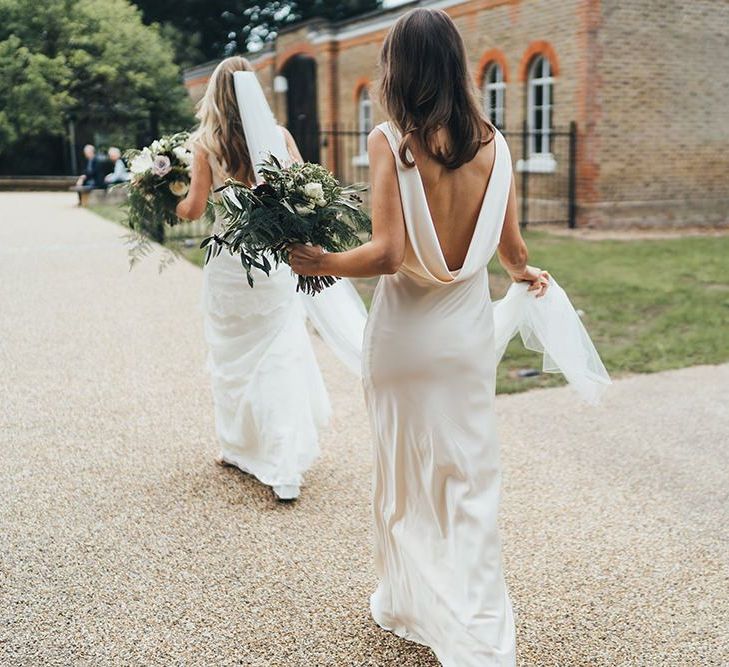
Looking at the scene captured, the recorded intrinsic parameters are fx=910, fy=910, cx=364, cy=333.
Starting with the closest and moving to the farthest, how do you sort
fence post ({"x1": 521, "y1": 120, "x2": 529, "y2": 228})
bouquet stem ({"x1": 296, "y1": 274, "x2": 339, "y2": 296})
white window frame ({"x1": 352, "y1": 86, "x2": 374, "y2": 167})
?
bouquet stem ({"x1": 296, "y1": 274, "x2": 339, "y2": 296}) → fence post ({"x1": 521, "y1": 120, "x2": 529, "y2": 228}) → white window frame ({"x1": 352, "y1": 86, "x2": 374, "y2": 167})

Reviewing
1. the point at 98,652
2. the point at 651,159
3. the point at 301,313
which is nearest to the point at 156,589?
the point at 98,652

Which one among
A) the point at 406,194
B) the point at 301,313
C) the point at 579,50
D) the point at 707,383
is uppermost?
the point at 579,50

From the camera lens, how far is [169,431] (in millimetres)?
5789

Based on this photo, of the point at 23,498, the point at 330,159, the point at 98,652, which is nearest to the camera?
the point at 98,652

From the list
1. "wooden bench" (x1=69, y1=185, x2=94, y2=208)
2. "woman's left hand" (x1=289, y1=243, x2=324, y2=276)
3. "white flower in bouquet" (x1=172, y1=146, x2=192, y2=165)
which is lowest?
"wooden bench" (x1=69, y1=185, x2=94, y2=208)

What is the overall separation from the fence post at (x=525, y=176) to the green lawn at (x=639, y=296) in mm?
1954

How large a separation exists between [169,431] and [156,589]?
7.31 feet

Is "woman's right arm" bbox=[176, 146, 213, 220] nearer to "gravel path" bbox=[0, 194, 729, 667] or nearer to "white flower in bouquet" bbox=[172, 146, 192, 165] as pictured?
"white flower in bouquet" bbox=[172, 146, 192, 165]

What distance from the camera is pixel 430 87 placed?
2.67 m

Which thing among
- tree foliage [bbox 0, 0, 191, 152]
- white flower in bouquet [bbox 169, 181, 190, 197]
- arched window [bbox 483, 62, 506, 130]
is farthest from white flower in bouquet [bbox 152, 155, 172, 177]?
tree foliage [bbox 0, 0, 191, 152]

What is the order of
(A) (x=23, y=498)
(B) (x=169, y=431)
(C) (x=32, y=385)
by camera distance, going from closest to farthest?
(A) (x=23, y=498) < (B) (x=169, y=431) < (C) (x=32, y=385)

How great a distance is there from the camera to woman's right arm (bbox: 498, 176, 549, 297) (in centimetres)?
309

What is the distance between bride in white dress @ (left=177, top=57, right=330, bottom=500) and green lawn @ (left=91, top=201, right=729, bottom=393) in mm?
1339

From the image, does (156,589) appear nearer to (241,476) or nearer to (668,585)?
(241,476)
